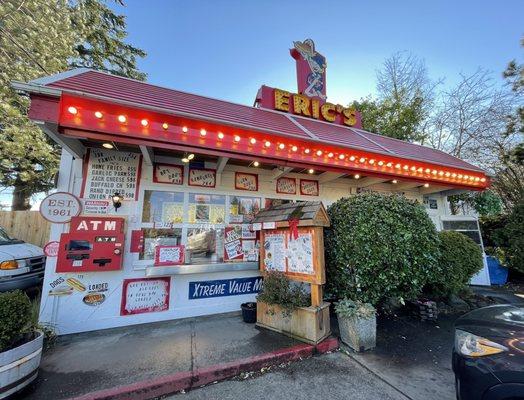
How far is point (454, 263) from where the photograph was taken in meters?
5.52

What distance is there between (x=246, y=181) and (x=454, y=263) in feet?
17.1

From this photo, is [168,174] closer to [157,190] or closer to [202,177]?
[157,190]

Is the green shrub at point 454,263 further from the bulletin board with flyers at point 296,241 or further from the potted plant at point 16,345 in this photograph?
the potted plant at point 16,345

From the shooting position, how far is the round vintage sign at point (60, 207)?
13.2 ft

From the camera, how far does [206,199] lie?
5.26 meters

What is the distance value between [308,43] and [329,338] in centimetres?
919

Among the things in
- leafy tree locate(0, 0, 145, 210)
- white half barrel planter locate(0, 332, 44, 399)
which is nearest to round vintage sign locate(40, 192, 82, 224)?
white half barrel planter locate(0, 332, 44, 399)

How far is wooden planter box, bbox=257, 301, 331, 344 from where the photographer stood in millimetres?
3742

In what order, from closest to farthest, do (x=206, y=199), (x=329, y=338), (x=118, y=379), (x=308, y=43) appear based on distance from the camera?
1. (x=118, y=379)
2. (x=329, y=338)
3. (x=206, y=199)
4. (x=308, y=43)

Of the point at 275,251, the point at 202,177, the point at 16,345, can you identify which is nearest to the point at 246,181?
the point at 202,177

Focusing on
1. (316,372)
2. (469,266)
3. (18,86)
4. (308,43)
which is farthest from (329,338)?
(308,43)

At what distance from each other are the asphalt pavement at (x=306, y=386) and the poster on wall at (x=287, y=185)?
12.2 ft

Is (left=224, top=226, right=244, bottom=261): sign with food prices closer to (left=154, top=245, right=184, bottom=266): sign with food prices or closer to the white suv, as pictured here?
(left=154, top=245, right=184, bottom=266): sign with food prices

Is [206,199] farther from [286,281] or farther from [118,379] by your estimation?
[118,379]
